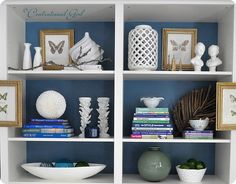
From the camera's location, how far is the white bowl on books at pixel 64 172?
2.14 m

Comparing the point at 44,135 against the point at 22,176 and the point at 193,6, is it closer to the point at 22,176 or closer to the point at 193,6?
the point at 22,176

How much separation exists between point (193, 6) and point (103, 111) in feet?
2.74

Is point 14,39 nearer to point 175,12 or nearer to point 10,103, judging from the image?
point 10,103

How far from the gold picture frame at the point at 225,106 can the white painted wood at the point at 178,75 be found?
8 cm

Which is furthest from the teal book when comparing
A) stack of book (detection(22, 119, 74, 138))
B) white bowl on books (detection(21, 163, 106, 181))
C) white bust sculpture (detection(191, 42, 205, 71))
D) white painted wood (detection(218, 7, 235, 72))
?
white painted wood (detection(218, 7, 235, 72))

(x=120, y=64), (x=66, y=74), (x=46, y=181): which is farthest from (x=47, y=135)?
(x=120, y=64)

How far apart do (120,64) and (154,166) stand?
643 mm

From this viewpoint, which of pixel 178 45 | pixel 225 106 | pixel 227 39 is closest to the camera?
pixel 225 106

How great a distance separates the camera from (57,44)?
2.42 meters

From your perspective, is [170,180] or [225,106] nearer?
[225,106]

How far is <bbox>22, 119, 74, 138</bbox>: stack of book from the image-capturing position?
2.15 m

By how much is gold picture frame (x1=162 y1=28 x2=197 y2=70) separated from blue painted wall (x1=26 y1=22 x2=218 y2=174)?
47 mm

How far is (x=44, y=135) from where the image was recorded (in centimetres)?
215

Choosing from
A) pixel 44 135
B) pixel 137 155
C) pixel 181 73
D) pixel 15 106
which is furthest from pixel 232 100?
pixel 15 106
